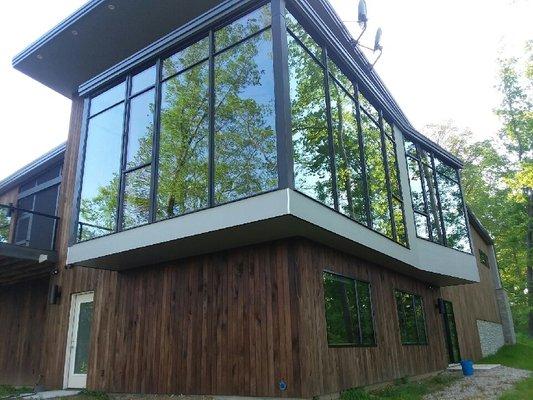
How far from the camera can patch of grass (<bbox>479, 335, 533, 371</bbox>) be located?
548 inches

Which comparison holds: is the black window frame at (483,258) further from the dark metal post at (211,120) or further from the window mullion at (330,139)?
the dark metal post at (211,120)

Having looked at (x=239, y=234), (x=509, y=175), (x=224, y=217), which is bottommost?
(x=239, y=234)

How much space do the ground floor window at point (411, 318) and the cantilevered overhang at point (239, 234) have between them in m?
1.25

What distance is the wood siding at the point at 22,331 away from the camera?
1012cm

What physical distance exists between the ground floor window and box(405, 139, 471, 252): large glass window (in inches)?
58.8

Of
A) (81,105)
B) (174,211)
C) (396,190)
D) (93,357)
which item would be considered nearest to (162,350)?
(93,357)

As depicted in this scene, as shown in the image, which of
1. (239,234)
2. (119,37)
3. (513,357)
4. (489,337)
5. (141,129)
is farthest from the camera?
(489,337)

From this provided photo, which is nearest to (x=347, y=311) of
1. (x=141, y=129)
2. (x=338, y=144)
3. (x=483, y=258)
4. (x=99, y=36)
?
(x=338, y=144)

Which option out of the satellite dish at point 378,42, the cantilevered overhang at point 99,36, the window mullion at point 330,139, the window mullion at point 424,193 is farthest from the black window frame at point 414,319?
the cantilevered overhang at point 99,36

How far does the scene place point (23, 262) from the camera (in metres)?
9.34

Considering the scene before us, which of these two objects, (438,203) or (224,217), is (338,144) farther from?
(438,203)

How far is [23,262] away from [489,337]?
16.5 metres

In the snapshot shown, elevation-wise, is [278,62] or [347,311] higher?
[278,62]

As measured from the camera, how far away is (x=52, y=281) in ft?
31.8
